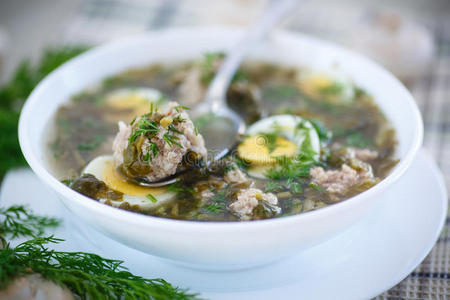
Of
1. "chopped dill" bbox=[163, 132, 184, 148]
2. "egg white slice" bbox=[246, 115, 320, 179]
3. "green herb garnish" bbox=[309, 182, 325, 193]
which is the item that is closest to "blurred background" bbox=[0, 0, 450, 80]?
"egg white slice" bbox=[246, 115, 320, 179]

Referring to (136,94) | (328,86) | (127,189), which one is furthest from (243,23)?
(127,189)

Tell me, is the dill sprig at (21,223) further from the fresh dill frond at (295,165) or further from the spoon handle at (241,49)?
the spoon handle at (241,49)

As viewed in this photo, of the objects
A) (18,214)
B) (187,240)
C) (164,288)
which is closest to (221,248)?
(187,240)

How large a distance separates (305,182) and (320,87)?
93 centimetres

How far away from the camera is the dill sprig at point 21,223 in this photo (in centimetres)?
183

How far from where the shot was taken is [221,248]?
153 cm

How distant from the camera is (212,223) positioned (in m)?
1.47

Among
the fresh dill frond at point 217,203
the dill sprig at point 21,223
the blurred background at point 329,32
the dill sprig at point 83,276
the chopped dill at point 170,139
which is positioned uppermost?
the blurred background at point 329,32

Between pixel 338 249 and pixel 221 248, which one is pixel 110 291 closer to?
pixel 221 248

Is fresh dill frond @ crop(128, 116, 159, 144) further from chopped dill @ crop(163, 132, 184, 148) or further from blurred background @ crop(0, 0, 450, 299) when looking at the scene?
blurred background @ crop(0, 0, 450, 299)

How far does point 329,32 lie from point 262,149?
94.5 inches

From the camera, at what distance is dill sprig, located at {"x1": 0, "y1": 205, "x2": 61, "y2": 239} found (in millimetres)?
1828

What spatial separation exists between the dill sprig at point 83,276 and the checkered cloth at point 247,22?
1977 mm

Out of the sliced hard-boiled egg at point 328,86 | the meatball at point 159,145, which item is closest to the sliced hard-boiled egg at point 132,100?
the meatball at point 159,145
